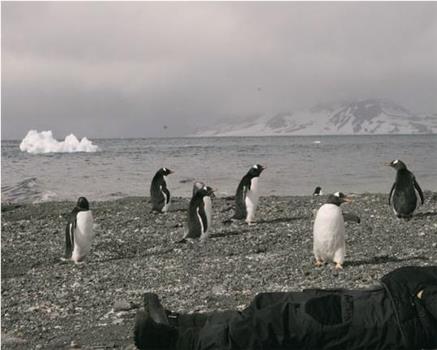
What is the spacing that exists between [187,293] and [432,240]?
344cm

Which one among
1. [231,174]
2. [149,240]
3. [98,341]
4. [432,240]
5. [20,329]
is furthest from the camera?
[231,174]

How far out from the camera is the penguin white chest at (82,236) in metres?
7.39

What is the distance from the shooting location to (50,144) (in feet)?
177

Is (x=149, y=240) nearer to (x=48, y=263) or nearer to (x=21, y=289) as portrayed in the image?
(x=48, y=263)

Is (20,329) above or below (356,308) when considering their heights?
below

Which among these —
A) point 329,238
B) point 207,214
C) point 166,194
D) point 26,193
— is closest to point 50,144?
point 26,193

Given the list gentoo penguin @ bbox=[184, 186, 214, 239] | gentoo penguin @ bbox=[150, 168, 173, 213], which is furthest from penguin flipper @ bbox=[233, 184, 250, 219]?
gentoo penguin @ bbox=[150, 168, 173, 213]

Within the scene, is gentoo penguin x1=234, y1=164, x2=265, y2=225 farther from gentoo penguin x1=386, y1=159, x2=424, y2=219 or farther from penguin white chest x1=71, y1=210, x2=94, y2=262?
penguin white chest x1=71, y1=210, x2=94, y2=262

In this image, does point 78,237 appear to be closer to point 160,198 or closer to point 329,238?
point 329,238

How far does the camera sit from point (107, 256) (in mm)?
7602

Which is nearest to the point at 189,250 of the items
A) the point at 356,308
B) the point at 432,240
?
the point at 432,240

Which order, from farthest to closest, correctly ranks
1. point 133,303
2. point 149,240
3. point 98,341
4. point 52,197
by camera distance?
point 52,197
point 149,240
point 133,303
point 98,341

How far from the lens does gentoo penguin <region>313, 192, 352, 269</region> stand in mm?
6293

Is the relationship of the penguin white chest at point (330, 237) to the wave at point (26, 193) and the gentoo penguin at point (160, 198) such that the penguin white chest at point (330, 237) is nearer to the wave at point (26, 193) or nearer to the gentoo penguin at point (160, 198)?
the gentoo penguin at point (160, 198)
